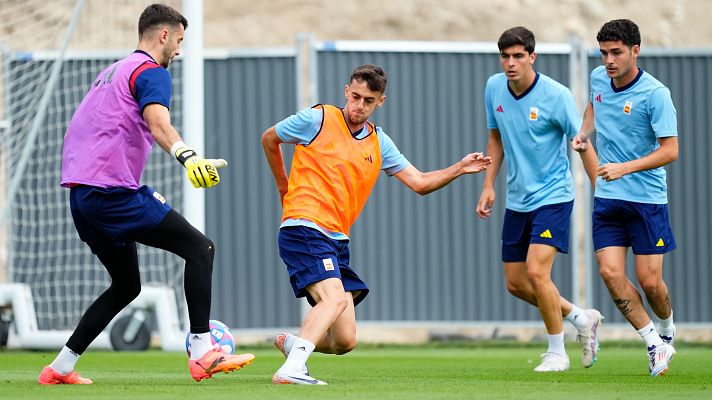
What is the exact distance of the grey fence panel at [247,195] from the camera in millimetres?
13898

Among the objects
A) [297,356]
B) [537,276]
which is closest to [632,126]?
[537,276]

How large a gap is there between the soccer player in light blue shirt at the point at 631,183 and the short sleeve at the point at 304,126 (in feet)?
6.03

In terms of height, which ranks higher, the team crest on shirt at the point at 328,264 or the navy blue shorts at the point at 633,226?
the navy blue shorts at the point at 633,226

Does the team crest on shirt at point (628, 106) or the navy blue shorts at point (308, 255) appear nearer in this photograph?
the navy blue shorts at point (308, 255)

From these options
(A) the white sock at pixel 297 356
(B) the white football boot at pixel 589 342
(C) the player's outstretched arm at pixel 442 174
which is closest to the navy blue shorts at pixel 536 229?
(B) the white football boot at pixel 589 342

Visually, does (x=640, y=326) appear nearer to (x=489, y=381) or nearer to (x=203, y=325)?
(x=489, y=381)

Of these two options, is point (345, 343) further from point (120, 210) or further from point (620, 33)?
point (620, 33)

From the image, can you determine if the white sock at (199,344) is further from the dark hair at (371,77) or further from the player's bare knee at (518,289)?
the player's bare knee at (518,289)

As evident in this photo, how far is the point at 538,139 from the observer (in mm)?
9188

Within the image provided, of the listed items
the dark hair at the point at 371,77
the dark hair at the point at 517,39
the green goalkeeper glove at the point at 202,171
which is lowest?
the green goalkeeper glove at the point at 202,171

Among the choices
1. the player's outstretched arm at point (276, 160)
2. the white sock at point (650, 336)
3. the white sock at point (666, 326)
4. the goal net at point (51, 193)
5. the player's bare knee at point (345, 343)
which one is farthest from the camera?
the goal net at point (51, 193)

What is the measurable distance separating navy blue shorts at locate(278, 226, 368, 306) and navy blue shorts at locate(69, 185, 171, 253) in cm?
74

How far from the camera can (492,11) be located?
2627cm

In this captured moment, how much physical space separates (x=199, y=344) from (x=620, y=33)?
3.34 metres
